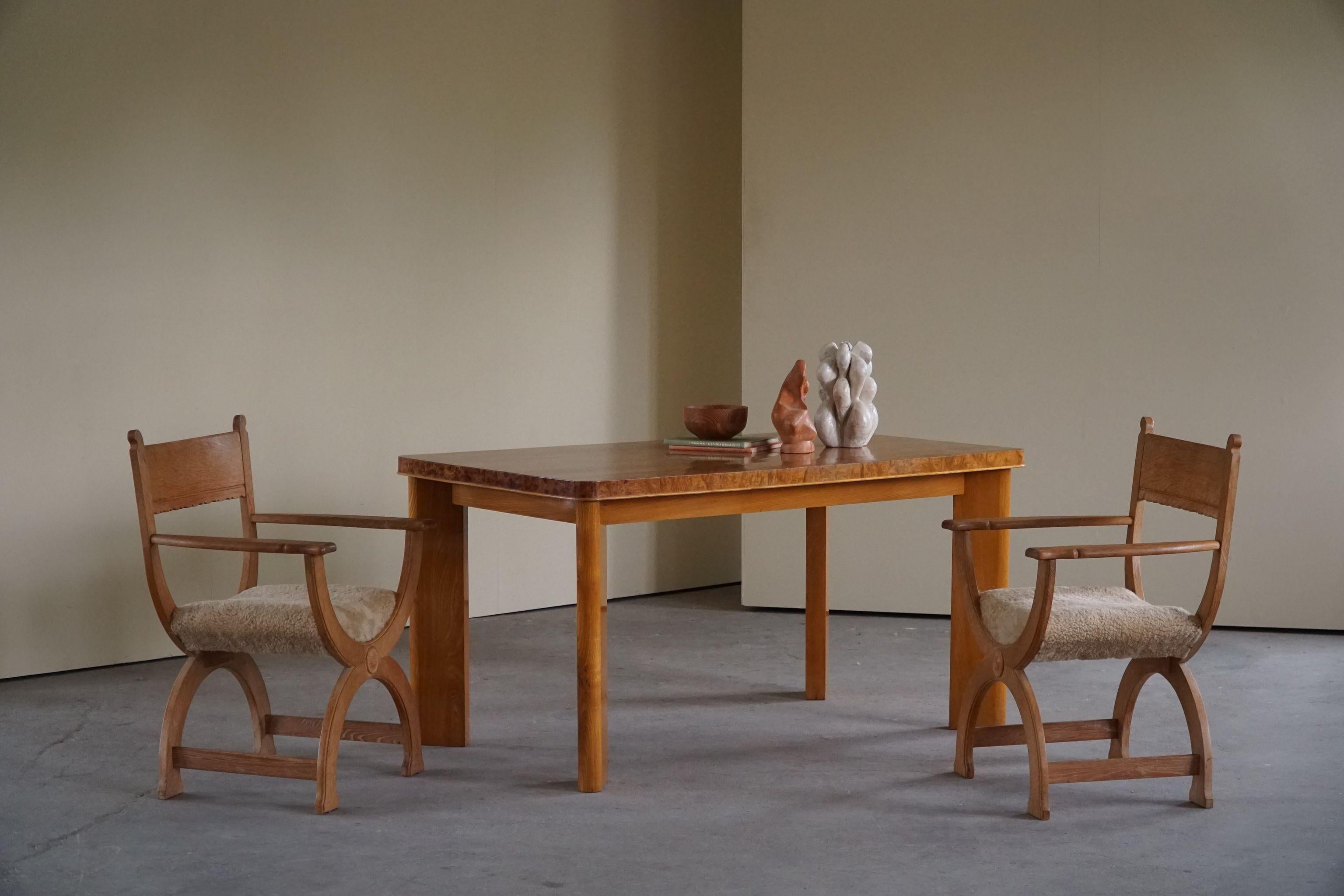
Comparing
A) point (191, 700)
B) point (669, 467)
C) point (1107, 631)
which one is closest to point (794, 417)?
point (669, 467)

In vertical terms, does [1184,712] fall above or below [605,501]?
below

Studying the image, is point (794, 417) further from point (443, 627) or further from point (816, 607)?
point (443, 627)

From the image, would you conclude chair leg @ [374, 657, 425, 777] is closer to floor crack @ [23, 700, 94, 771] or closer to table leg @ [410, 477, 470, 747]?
table leg @ [410, 477, 470, 747]

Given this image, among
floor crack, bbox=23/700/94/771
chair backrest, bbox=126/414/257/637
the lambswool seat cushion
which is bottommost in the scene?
floor crack, bbox=23/700/94/771

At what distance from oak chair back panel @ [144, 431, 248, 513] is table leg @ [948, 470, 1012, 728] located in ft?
6.26

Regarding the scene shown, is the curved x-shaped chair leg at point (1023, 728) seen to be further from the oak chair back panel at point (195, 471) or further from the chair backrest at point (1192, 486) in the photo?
the oak chair back panel at point (195, 471)

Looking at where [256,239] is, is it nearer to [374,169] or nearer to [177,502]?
[374,169]

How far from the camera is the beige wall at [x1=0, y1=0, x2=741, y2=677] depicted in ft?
14.5

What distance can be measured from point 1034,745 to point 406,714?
1.49m

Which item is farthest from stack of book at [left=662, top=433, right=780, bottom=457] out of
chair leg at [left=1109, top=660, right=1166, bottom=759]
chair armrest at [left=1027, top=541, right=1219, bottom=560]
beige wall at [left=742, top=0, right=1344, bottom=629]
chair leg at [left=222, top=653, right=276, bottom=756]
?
beige wall at [left=742, top=0, right=1344, bottom=629]

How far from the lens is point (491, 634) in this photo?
5.09 metres

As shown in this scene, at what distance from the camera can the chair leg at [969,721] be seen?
329 cm

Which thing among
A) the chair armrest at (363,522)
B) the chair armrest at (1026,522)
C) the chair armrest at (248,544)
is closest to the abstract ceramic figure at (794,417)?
the chair armrest at (1026,522)

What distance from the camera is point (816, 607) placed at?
4164 mm
